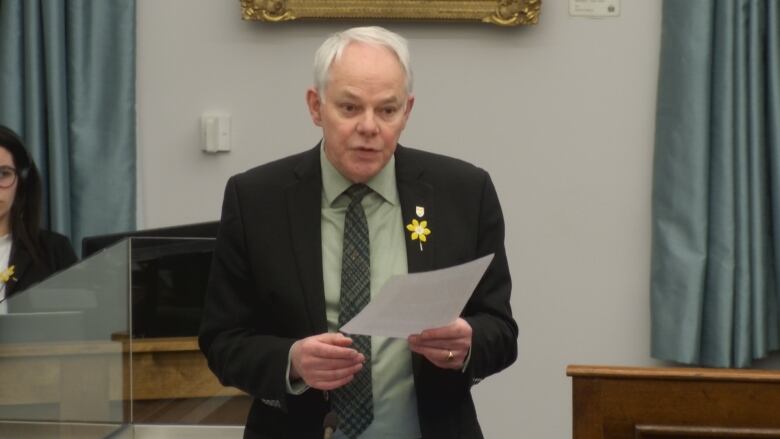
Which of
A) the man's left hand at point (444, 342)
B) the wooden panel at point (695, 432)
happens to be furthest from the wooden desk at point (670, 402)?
the man's left hand at point (444, 342)

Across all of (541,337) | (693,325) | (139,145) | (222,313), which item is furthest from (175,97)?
(222,313)

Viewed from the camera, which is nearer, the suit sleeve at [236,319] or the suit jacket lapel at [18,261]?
the suit sleeve at [236,319]

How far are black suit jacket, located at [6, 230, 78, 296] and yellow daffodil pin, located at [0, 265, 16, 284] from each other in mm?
37

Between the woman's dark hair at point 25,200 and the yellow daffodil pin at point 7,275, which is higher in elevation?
the woman's dark hair at point 25,200

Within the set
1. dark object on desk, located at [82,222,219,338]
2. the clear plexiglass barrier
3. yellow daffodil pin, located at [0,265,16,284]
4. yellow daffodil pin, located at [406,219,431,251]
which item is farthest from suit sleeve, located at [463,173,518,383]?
yellow daffodil pin, located at [0,265,16,284]

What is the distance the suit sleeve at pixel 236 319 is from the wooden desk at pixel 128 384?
649 mm

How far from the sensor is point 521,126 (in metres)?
4.78

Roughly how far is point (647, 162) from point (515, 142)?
18.7 inches

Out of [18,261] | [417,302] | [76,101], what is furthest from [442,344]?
[76,101]

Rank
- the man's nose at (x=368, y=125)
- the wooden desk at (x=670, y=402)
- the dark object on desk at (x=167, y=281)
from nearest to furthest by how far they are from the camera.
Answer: the man's nose at (x=368, y=125)
the wooden desk at (x=670, y=402)
the dark object on desk at (x=167, y=281)

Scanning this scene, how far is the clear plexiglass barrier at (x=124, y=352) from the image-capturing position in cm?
284

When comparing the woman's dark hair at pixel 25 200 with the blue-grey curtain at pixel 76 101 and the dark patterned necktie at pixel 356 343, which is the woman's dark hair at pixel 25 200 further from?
the dark patterned necktie at pixel 356 343

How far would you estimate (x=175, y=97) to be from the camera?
4.79 m

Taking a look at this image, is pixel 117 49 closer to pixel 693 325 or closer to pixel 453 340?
pixel 693 325
